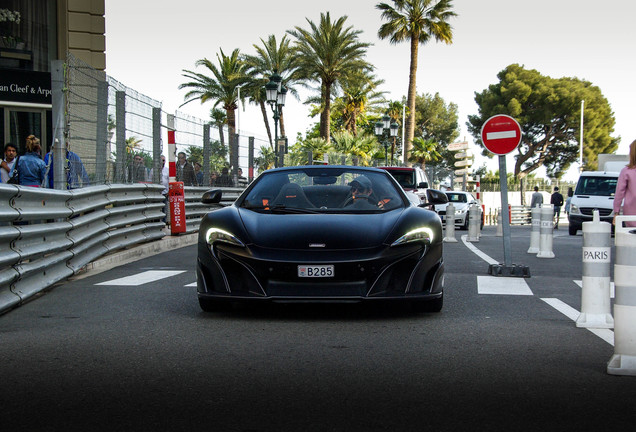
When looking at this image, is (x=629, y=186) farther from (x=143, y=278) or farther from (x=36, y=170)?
(x=36, y=170)

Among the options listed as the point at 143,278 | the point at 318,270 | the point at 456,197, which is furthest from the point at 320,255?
the point at 456,197

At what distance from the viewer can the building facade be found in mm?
20766

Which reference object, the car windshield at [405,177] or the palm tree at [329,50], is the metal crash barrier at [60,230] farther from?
the palm tree at [329,50]

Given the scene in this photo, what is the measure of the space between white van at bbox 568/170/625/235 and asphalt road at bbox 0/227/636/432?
18.0m

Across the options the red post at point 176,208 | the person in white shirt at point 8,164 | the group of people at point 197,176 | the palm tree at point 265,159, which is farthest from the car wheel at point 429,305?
the palm tree at point 265,159

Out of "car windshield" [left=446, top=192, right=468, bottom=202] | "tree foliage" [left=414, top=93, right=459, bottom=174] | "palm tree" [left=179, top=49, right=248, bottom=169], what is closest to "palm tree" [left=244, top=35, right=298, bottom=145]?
"palm tree" [left=179, top=49, right=248, bottom=169]

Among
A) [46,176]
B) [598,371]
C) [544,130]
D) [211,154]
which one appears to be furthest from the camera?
[544,130]

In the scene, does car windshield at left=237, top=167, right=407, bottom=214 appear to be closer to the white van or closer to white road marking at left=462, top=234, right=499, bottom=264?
white road marking at left=462, top=234, right=499, bottom=264

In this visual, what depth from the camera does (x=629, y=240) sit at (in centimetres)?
509

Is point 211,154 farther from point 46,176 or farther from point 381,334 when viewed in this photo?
point 381,334

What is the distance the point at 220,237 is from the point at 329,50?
124 feet

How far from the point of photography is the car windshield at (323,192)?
748 centimetres

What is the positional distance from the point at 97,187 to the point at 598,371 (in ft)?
28.0

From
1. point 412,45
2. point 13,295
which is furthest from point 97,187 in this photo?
point 412,45
